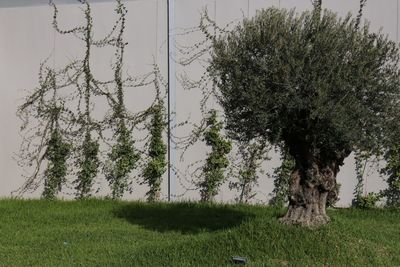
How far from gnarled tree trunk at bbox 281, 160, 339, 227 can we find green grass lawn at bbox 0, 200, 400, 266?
174 mm

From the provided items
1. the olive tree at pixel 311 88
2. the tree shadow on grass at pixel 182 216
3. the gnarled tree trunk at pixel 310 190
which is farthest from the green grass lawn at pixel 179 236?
the olive tree at pixel 311 88

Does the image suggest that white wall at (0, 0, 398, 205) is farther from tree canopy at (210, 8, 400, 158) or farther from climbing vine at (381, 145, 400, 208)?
tree canopy at (210, 8, 400, 158)

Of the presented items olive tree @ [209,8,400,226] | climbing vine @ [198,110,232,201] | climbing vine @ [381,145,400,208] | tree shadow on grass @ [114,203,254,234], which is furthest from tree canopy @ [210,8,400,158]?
climbing vine @ [198,110,232,201]

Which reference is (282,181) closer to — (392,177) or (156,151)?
(392,177)

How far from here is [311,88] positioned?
214 inches

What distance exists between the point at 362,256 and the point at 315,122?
1306 millimetres

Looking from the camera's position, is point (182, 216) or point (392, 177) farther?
point (392, 177)

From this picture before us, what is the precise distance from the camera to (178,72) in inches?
372

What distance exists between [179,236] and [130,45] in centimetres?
381

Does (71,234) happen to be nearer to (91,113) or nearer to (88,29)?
(91,113)

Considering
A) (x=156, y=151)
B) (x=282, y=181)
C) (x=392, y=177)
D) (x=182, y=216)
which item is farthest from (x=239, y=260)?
(x=156, y=151)

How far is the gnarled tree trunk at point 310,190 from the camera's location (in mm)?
6020

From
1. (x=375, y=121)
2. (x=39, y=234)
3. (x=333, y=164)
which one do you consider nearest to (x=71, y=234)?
(x=39, y=234)

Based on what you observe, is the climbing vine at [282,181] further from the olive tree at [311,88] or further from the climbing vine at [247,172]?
the olive tree at [311,88]
